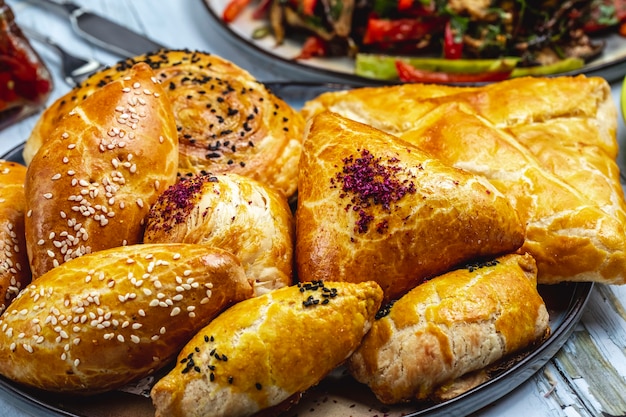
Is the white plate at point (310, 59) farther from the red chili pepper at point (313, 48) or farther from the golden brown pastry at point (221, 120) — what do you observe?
the golden brown pastry at point (221, 120)

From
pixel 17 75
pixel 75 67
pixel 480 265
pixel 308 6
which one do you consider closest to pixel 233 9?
pixel 308 6

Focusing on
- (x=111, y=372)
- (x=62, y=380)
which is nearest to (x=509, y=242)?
(x=111, y=372)

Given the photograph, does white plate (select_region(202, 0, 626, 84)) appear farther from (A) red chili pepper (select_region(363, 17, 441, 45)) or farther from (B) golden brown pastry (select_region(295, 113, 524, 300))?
(B) golden brown pastry (select_region(295, 113, 524, 300))

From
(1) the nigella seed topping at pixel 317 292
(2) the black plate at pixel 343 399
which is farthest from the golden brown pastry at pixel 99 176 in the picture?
(1) the nigella seed topping at pixel 317 292

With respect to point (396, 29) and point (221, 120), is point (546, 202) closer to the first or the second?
point (221, 120)

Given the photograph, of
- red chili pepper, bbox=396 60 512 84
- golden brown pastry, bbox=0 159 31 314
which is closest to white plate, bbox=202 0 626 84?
red chili pepper, bbox=396 60 512 84
